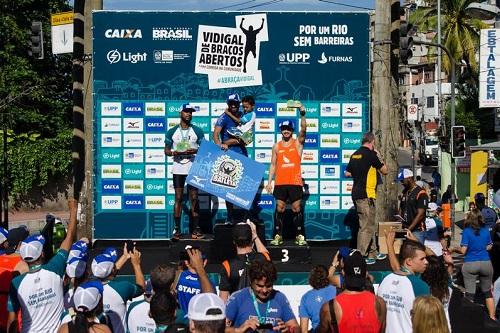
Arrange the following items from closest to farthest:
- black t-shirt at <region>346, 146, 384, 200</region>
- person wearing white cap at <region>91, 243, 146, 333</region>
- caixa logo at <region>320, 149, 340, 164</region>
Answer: person wearing white cap at <region>91, 243, 146, 333</region> < black t-shirt at <region>346, 146, 384, 200</region> < caixa logo at <region>320, 149, 340, 164</region>

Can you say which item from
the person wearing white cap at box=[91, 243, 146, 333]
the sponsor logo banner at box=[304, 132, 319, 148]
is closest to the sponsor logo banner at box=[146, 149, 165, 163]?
the sponsor logo banner at box=[304, 132, 319, 148]

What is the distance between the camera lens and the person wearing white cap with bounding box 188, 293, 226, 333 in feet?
15.6

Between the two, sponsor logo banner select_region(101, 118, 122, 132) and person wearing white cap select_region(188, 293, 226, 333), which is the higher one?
Result: sponsor logo banner select_region(101, 118, 122, 132)

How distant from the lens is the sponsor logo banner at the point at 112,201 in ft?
46.5

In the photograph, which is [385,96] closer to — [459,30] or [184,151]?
[184,151]

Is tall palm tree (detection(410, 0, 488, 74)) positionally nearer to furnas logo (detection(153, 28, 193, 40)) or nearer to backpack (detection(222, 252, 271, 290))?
furnas logo (detection(153, 28, 193, 40))

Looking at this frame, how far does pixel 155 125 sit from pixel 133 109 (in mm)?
474

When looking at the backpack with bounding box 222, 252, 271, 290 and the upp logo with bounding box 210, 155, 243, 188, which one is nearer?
the backpack with bounding box 222, 252, 271, 290

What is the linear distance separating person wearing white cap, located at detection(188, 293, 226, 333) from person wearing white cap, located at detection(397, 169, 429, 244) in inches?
293

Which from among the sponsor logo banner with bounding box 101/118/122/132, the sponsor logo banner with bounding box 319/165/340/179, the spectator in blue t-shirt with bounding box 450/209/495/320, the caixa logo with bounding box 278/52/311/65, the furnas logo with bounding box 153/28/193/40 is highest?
the furnas logo with bounding box 153/28/193/40

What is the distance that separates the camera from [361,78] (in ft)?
46.1

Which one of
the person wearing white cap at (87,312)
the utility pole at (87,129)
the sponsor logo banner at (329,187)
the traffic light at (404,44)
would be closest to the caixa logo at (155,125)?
the utility pole at (87,129)

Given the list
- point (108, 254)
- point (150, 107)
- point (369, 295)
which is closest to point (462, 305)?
point (369, 295)

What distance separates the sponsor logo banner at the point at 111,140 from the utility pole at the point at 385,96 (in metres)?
5.51
